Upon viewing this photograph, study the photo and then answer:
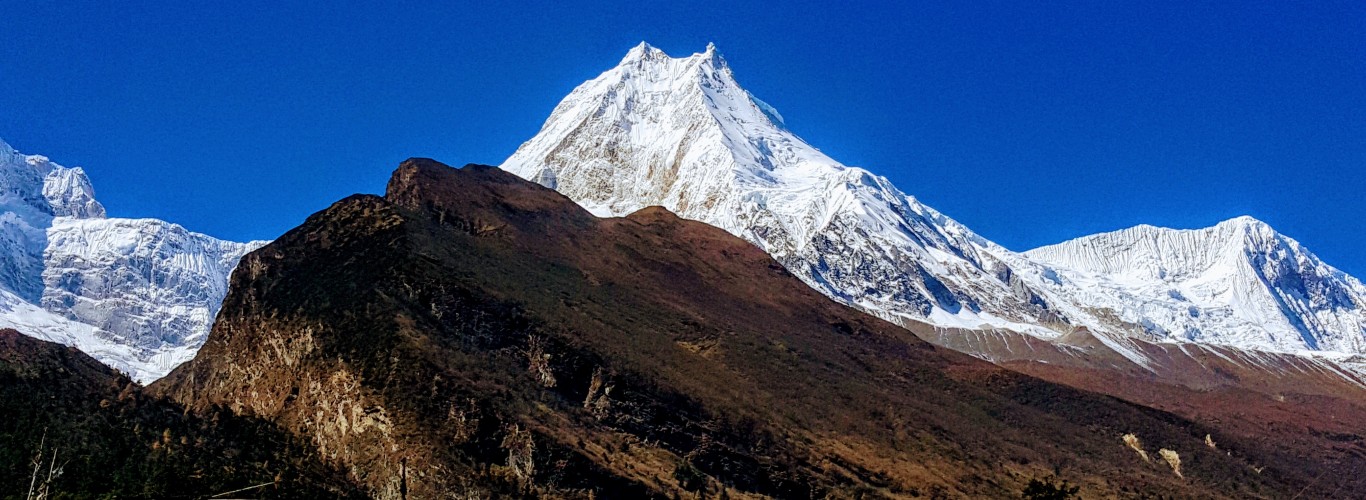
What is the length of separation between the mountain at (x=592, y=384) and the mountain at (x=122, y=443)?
5169 millimetres

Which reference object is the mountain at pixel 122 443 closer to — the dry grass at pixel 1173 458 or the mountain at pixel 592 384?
the mountain at pixel 592 384

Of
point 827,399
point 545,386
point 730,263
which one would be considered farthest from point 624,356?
point 730,263

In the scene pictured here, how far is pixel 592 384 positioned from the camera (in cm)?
10044

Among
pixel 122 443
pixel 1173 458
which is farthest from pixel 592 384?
pixel 1173 458

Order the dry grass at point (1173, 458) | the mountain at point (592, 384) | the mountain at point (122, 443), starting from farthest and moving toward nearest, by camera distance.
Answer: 1. the dry grass at point (1173, 458)
2. the mountain at point (592, 384)
3. the mountain at point (122, 443)

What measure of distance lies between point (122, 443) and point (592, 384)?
3903 cm

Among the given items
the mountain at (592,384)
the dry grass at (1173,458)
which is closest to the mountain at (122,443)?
the mountain at (592,384)

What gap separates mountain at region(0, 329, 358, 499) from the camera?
63500mm

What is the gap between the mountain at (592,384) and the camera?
83.8 m

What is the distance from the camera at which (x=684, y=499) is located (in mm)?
85500

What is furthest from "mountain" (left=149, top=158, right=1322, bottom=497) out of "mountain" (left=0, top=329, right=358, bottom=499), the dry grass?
"mountain" (left=0, top=329, right=358, bottom=499)

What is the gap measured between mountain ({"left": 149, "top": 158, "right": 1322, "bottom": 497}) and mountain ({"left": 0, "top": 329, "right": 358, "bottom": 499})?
17.0ft

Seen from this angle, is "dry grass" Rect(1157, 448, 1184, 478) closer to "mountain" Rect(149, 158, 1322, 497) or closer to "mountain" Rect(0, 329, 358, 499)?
"mountain" Rect(149, 158, 1322, 497)

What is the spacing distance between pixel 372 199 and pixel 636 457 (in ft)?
123
